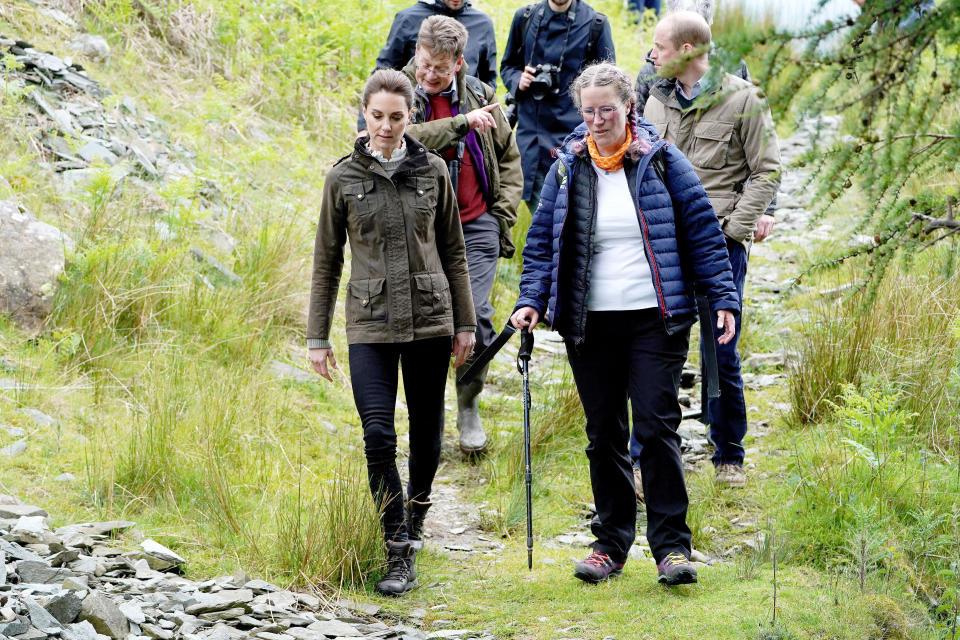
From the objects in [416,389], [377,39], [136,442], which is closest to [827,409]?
[416,389]

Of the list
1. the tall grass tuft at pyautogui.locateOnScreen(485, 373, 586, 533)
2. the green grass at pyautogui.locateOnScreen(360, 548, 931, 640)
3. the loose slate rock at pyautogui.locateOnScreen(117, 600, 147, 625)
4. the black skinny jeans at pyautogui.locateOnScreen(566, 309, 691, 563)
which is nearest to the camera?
the loose slate rock at pyautogui.locateOnScreen(117, 600, 147, 625)

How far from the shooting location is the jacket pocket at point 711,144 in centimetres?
547

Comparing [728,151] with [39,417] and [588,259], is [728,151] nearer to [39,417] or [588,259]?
[588,259]

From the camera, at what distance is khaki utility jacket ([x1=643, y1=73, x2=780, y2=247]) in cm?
543

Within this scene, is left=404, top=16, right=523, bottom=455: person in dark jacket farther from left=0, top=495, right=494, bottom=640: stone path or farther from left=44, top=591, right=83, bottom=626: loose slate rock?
left=44, top=591, right=83, bottom=626: loose slate rock

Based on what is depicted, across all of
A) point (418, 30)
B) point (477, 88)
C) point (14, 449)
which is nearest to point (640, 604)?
point (477, 88)

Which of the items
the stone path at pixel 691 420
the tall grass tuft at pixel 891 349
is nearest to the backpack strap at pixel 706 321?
the stone path at pixel 691 420

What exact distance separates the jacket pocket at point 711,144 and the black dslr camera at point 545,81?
5.75ft

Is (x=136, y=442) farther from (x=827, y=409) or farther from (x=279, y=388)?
(x=827, y=409)

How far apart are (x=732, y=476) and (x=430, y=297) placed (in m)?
2.25

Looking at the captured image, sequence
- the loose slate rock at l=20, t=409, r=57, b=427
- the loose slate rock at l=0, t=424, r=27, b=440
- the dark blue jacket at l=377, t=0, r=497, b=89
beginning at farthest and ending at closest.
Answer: the dark blue jacket at l=377, t=0, r=497, b=89 → the loose slate rock at l=20, t=409, r=57, b=427 → the loose slate rock at l=0, t=424, r=27, b=440

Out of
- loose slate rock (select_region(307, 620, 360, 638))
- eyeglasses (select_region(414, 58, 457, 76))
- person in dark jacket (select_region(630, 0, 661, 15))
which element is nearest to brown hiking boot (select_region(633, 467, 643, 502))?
loose slate rock (select_region(307, 620, 360, 638))

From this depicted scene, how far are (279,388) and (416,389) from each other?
2.38 m

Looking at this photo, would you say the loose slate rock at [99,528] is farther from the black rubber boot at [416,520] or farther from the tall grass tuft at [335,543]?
the black rubber boot at [416,520]
